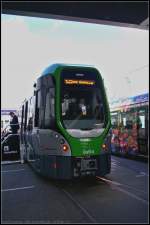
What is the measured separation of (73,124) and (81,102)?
0.68 meters

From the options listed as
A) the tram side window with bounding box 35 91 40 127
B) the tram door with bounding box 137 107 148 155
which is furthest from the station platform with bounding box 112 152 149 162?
the tram side window with bounding box 35 91 40 127

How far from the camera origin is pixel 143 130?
559 inches

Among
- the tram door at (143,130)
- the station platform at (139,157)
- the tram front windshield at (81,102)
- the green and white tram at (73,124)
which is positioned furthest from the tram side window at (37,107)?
the station platform at (139,157)

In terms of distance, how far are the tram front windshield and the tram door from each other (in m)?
5.22

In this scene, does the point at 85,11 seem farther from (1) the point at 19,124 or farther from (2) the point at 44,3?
(1) the point at 19,124

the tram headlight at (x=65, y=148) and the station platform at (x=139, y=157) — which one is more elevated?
the tram headlight at (x=65, y=148)

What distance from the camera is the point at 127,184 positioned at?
8.95 m

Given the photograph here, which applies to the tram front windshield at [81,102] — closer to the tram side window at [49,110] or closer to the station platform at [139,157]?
the tram side window at [49,110]

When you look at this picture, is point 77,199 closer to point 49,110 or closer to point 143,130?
point 49,110

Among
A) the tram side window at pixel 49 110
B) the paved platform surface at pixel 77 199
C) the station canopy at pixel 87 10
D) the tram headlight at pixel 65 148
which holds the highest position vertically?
the station canopy at pixel 87 10

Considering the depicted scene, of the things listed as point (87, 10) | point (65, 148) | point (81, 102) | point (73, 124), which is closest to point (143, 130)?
point (87, 10)

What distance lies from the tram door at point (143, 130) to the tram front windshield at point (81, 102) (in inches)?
206

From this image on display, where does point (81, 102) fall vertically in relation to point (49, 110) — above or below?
above

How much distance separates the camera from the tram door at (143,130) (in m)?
13.9
